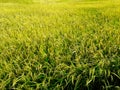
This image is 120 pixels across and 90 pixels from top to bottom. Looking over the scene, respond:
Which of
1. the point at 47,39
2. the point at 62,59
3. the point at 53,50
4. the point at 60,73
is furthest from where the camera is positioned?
the point at 47,39

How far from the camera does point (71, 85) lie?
275 centimetres

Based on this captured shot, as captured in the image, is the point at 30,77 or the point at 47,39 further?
the point at 47,39

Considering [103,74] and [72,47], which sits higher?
[72,47]

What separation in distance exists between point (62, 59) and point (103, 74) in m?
0.51

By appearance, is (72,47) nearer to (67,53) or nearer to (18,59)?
(67,53)

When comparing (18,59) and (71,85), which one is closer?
(71,85)

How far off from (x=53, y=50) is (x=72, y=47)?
0.27m

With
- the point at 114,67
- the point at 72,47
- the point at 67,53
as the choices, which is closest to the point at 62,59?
the point at 67,53

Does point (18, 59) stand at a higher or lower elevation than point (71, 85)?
higher

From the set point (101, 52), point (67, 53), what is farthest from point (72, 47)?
point (101, 52)

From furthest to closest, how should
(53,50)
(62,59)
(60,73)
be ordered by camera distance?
(53,50) → (62,59) → (60,73)

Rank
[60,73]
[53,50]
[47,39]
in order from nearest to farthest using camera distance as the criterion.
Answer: [60,73], [53,50], [47,39]

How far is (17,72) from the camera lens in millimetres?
2871

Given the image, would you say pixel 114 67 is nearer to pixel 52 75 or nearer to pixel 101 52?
pixel 101 52
